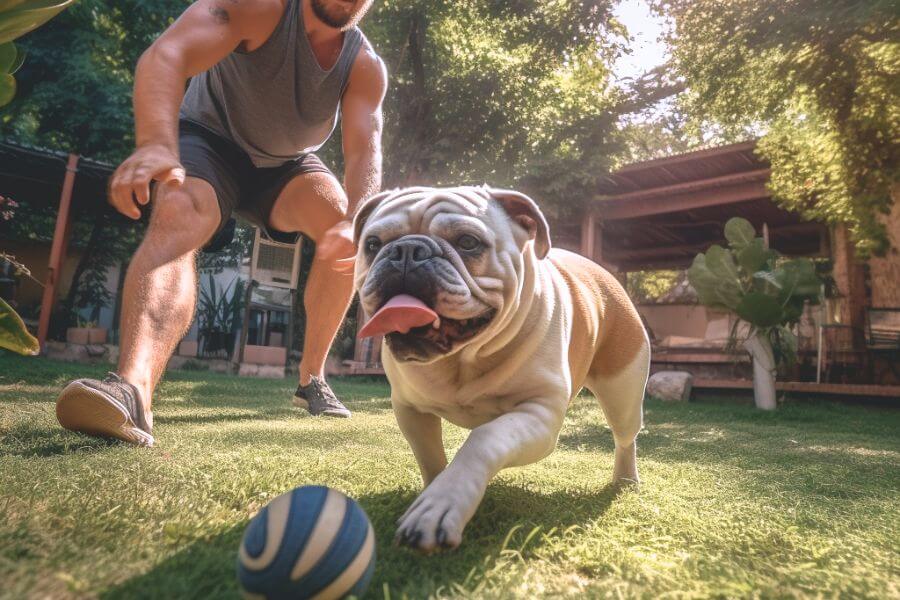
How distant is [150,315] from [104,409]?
0.48 metres

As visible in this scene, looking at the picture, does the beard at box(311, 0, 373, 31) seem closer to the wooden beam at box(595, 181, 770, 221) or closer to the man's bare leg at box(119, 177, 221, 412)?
the man's bare leg at box(119, 177, 221, 412)

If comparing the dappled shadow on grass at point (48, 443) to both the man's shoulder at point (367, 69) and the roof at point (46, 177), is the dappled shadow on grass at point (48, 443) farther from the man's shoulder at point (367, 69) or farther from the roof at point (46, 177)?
the roof at point (46, 177)

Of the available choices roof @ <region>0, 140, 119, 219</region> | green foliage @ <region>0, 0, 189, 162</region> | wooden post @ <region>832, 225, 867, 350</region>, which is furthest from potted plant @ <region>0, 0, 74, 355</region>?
green foliage @ <region>0, 0, 189, 162</region>

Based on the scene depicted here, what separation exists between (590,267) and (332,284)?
165 centimetres

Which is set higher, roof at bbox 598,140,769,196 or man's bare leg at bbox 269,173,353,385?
roof at bbox 598,140,769,196

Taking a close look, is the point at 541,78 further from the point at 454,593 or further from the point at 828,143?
the point at 454,593

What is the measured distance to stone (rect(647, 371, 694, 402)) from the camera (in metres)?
8.78

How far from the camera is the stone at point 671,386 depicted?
878 centimetres

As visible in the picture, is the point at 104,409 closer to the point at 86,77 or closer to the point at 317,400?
the point at 317,400

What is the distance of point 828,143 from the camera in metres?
7.69

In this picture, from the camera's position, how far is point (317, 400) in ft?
12.7

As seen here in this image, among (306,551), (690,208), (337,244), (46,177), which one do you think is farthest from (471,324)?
(46,177)

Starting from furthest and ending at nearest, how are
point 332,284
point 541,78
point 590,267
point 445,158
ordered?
point 541,78 < point 445,158 < point 332,284 < point 590,267

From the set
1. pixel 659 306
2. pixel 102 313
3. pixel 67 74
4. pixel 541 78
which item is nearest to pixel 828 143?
pixel 541 78
